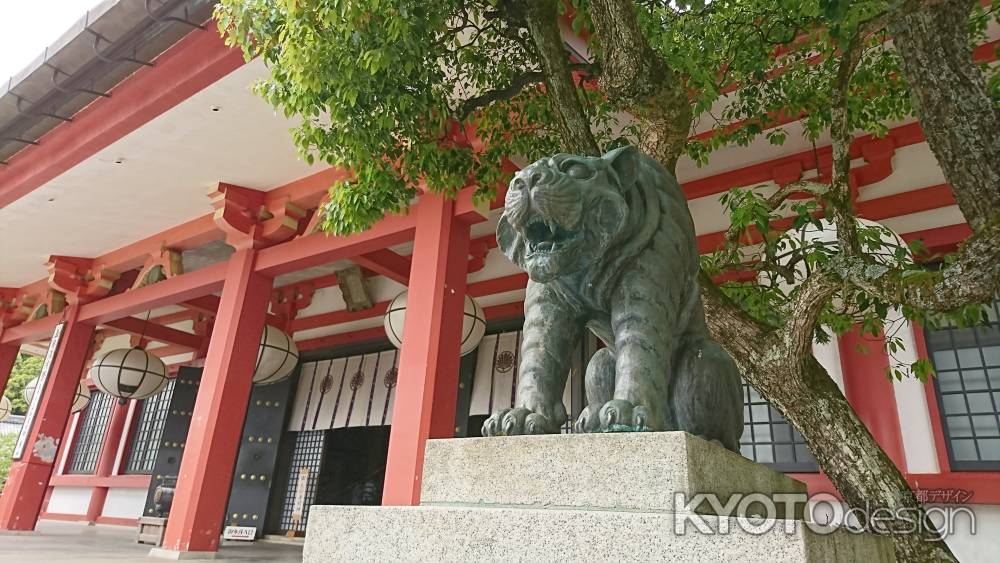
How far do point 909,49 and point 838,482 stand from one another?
1713 mm

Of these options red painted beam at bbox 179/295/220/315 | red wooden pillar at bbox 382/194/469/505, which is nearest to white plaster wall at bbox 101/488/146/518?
red painted beam at bbox 179/295/220/315

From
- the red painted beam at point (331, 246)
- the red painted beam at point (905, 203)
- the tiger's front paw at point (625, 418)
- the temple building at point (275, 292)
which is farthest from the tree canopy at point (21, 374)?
the tiger's front paw at point (625, 418)

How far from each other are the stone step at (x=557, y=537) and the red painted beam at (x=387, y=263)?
16.5 ft

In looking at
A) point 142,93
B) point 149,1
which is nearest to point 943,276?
point 149,1

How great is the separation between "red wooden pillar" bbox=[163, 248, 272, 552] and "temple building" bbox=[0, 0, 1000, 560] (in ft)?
0.07

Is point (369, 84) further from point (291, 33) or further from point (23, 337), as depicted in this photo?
point (23, 337)

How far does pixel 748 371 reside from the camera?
271 cm

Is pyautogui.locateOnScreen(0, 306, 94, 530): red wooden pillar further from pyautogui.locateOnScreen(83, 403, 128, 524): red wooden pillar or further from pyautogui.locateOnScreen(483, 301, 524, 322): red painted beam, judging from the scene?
pyautogui.locateOnScreen(483, 301, 524, 322): red painted beam

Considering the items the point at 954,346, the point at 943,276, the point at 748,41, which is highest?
the point at 748,41

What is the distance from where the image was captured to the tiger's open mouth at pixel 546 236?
1.66 m

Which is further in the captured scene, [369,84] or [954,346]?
[954,346]

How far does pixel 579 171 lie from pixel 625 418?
71 centimetres

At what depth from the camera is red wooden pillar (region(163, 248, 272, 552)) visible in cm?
528

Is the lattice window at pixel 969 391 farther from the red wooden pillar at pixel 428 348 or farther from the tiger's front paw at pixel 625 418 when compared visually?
the tiger's front paw at pixel 625 418
